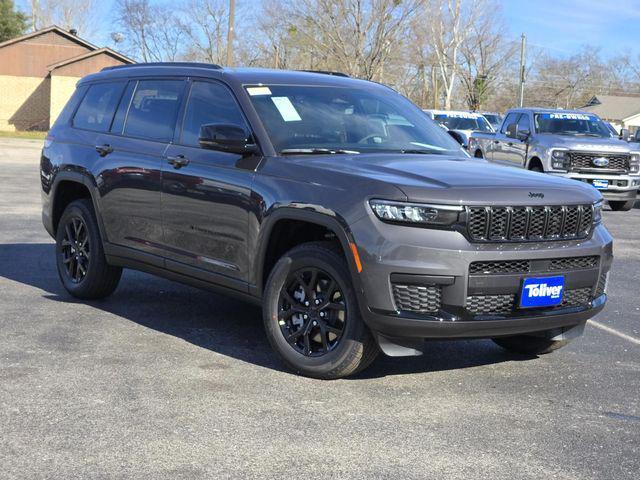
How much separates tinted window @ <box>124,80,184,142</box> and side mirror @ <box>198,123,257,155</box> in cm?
83

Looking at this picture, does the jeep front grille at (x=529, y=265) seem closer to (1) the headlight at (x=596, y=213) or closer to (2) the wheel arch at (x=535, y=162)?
(1) the headlight at (x=596, y=213)

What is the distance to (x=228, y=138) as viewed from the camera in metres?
5.92

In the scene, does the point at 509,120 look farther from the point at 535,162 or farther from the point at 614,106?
the point at 614,106

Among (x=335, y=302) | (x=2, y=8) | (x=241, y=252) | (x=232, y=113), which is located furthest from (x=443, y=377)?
(x=2, y=8)

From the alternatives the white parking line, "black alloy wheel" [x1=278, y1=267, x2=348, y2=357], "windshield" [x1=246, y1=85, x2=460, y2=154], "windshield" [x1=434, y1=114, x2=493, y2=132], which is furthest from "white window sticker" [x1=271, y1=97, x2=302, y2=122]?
"windshield" [x1=434, y1=114, x2=493, y2=132]

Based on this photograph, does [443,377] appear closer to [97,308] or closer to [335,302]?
[335,302]

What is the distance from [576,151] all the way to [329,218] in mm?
12858

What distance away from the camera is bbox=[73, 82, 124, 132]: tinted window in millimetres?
7582

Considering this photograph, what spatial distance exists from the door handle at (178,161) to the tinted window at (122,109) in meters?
0.96

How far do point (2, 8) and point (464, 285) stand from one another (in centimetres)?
6636

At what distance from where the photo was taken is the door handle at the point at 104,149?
287 inches

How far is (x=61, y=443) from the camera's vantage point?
4.38 meters

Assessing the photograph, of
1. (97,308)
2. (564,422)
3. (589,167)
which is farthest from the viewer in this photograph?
(589,167)

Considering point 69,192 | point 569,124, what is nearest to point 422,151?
point 69,192
